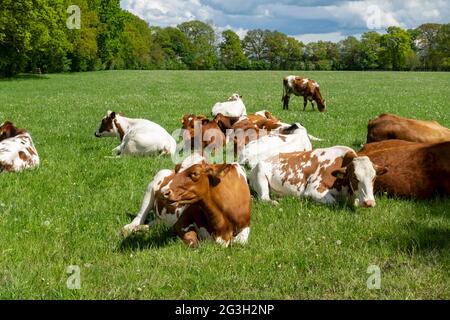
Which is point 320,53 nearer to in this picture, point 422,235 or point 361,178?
point 361,178

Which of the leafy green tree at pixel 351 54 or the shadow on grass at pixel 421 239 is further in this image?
the leafy green tree at pixel 351 54

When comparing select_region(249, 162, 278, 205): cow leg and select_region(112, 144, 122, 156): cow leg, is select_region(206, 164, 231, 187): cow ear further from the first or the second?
select_region(112, 144, 122, 156): cow leg

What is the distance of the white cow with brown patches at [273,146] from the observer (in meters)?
11.0

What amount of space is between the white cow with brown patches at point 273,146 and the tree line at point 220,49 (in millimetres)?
56006

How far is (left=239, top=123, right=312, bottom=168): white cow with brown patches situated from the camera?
1099cm

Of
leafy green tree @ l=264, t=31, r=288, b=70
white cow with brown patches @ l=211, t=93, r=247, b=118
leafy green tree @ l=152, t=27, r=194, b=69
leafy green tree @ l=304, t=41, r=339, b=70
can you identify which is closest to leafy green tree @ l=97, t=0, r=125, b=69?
leafy green tree @ l=152, t=27, r=194, b=69

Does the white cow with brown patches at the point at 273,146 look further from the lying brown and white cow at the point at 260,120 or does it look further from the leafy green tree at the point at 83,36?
the leafy green tree at the point at 83,36

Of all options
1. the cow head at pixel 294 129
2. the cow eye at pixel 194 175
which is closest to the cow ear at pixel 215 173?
the cow eye at pixel 194 175

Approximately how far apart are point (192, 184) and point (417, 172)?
165 inches

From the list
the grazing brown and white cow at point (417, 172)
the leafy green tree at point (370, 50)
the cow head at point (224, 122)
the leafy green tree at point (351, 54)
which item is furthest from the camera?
the leafy green tree at point (370, 50)

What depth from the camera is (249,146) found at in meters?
11.8

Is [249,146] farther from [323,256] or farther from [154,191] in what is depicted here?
[323,256]

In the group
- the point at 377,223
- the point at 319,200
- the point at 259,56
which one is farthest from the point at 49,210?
the point at 259,56
